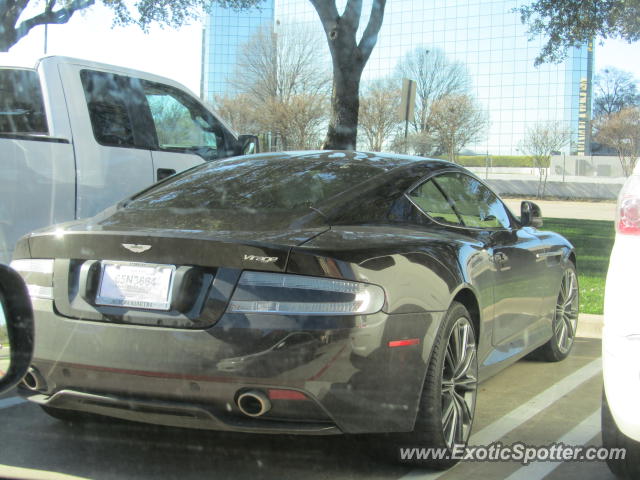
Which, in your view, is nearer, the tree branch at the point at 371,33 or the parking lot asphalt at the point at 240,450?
the parking lot asphalt at the point at 240,450

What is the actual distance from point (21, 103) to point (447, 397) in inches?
168

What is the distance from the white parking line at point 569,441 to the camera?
339 cm

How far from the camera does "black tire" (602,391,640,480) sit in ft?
10.3

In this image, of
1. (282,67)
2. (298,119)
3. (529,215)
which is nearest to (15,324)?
(529,215)

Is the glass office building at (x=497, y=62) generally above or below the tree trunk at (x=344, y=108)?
above

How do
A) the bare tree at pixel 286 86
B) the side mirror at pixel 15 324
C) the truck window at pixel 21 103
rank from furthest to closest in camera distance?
the bare tree at pixel 286 86
the truck window at pixel 21 103
the side mirror at pixel 15 324

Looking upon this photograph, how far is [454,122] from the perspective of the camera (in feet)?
152

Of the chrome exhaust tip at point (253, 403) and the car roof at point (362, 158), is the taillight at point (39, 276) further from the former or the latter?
the car roof at point (362, 158)

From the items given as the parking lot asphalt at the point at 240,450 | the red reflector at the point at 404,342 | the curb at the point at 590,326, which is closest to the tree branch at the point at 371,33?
the curb at the point at 590,326

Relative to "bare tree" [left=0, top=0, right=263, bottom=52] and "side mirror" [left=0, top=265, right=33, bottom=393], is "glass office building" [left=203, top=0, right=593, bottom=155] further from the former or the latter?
"side mirror" [left=0, top=265, right=33, bottom=393]

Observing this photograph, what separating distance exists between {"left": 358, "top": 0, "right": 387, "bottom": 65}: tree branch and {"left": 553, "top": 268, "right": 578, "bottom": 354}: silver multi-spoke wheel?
819cm

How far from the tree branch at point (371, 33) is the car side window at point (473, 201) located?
8621 millimetres

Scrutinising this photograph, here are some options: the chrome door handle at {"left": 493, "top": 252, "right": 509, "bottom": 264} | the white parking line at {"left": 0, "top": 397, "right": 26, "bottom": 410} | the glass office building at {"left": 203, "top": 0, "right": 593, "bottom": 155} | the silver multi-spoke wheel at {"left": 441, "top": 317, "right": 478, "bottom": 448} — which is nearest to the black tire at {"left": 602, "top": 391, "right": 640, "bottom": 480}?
the silver multi-spoke wheel at {"left": 441, "top": 317, "right": 478, "bottom": 448}

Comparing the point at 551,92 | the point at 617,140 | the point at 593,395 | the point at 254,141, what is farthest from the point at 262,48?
the point at 551,92
